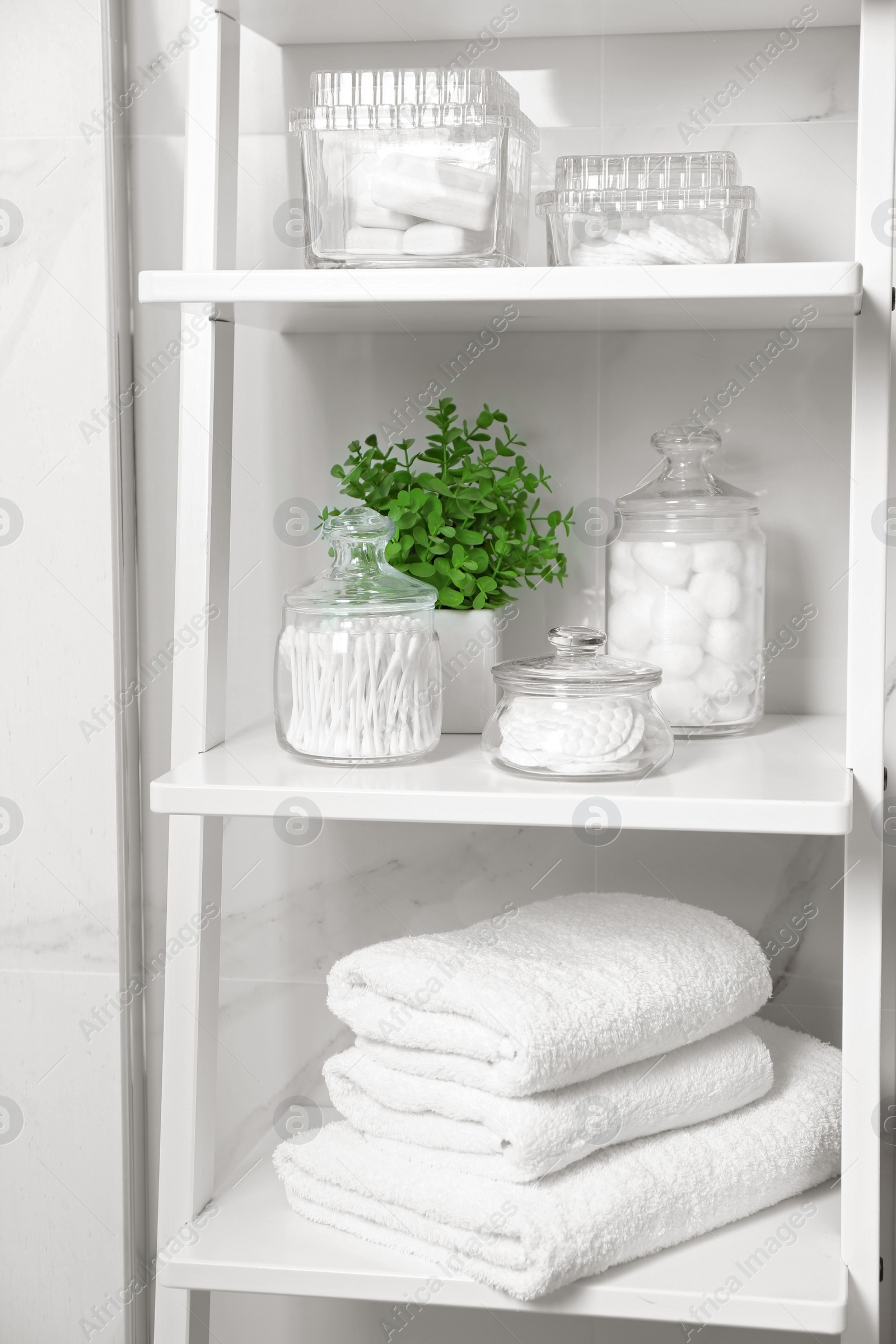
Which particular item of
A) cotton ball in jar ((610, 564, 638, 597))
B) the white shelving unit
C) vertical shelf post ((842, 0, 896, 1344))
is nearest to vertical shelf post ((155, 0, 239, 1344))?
the white shelving unit

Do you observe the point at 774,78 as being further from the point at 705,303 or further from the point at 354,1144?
the point at 354,1144

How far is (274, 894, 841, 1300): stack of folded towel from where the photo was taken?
70 cm

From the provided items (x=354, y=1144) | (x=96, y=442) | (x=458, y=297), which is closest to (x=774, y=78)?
(x=458, y=297)

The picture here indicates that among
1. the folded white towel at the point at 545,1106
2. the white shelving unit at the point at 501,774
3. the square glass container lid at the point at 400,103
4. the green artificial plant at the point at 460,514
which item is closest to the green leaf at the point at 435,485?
the green artificial plant at the point at 460,514

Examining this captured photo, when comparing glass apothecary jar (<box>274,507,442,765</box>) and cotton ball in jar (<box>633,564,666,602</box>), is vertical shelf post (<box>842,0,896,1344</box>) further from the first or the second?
glass apothecary jar (<box>274,507,442,765</box>)

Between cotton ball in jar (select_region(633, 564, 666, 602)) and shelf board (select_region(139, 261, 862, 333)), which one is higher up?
shelf board (select_region(139, 261, 862, 333))

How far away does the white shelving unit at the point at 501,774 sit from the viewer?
66 cm

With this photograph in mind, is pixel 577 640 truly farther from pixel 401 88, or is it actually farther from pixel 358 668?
pixel 401 88

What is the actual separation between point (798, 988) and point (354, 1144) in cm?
36

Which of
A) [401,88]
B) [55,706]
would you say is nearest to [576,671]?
[401,88]

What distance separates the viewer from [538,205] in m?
0.78

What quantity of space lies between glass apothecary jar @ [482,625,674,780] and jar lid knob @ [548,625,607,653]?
1 cm

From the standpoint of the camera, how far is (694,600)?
2.65 feet

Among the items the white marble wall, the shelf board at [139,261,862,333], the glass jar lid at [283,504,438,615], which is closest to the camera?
the shelf board at [139,261,862,333]
